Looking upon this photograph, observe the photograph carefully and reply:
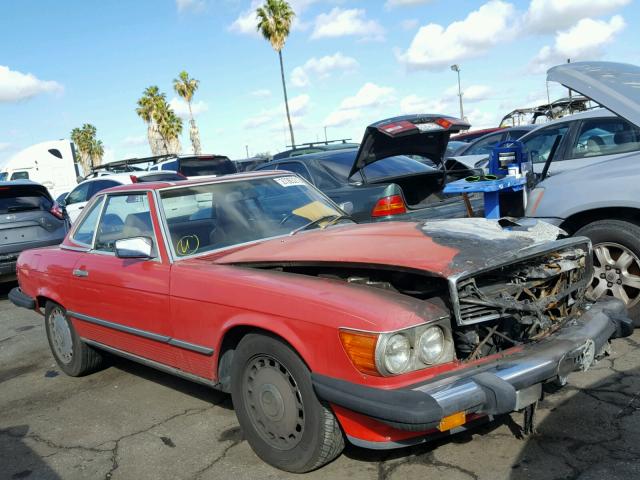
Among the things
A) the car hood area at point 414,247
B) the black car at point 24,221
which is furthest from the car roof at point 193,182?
the black car at point 24,221

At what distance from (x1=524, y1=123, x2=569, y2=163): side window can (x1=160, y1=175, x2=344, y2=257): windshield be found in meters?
3.35

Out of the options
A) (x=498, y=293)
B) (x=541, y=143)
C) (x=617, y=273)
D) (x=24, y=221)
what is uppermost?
(x=541, y=143)

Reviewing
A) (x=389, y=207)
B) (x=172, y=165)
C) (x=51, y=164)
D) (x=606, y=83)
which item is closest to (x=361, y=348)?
(x=606, y=83)

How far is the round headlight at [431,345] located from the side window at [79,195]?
35.4ft

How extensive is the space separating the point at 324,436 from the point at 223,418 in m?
1.27

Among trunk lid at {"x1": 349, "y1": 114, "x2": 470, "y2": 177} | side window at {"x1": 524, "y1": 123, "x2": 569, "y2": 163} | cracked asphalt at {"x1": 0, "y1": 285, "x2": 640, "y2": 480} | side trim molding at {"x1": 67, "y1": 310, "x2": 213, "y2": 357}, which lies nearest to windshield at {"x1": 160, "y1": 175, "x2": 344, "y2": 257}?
side trim molding at {"x1": 67, "y1": 310, "x2": 213, "y2": 357}

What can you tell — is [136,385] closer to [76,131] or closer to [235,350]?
[235,350]

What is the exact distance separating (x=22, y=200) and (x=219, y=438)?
6940mm

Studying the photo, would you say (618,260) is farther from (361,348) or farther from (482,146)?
(482,146)

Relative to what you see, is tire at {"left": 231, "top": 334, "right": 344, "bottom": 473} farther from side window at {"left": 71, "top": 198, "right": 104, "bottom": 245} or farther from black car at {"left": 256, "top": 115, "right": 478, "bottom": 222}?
black car at {"left": 256, "top": 115, "right": 478, "bottom": 222}

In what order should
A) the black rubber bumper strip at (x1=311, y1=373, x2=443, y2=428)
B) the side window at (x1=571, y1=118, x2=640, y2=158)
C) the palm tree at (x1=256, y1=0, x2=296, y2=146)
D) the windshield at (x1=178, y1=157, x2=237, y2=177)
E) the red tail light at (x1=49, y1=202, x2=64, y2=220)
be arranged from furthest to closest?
the palm tree at (x1=256, y1=0, x2=296, y2=146) → the windshield at (x1=178, y1=157, x2=237, y2=177) → the red tail light at (x1=49, y1=202, x2=64, y2=220) → the side window at (x1=571, y1=118, x2=640, y2=158) → the black rubber bumper strip at (x1=311, y1=373, x2=443, y2=428)

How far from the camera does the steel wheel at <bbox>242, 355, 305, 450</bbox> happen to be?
9.86 ft

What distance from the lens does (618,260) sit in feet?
14.8

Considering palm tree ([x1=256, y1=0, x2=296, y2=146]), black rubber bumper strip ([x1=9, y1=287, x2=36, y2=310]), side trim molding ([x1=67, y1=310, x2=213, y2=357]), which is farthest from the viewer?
palm tree ([x1=256, y1=0, x2=296, y2=146])
